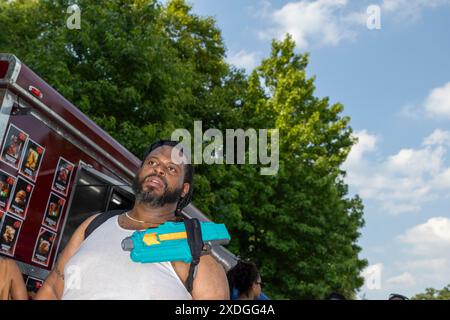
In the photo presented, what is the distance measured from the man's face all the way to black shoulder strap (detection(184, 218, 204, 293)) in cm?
31

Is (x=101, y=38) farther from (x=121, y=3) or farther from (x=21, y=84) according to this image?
(x=21, y=84)

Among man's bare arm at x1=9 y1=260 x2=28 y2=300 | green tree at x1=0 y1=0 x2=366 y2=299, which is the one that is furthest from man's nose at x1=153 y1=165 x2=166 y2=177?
green tree at x1=0 y1=0 x2=366 y2=299

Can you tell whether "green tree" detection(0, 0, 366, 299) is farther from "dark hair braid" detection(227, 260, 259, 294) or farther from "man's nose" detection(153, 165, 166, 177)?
"man's nose" detection(153, 165, 166, 177)

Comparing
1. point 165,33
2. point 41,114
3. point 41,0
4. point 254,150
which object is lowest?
point 41,114

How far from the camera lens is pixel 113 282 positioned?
6.64ft

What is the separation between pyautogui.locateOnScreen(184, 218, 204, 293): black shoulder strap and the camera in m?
2.01

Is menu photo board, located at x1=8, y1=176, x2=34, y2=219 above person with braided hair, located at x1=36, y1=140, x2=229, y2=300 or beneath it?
above

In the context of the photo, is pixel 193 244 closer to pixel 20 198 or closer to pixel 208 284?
pixel 208 284

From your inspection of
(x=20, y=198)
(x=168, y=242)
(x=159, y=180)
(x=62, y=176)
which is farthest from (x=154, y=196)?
(x=62, y=176)

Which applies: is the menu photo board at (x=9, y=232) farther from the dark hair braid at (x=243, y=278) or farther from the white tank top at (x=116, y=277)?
the dark hair braid at (x=243, y=278)

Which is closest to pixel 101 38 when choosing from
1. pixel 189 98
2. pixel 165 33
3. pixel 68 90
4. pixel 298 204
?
pixel 68 90

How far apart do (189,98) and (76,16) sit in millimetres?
4195

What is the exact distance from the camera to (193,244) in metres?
2.01

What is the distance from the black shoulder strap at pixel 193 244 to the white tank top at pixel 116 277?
1.8 inches
